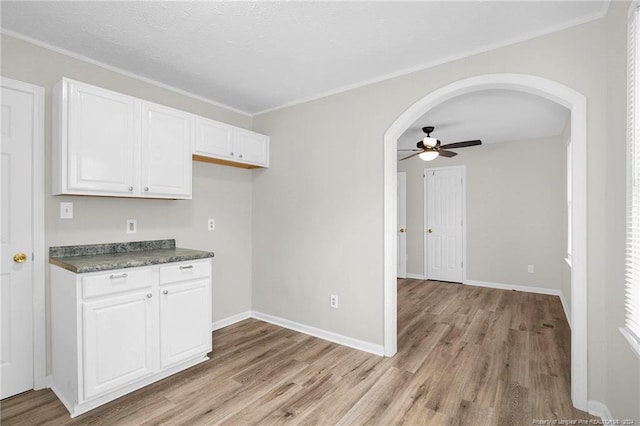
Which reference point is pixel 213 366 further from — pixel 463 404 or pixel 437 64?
pixel 437 64

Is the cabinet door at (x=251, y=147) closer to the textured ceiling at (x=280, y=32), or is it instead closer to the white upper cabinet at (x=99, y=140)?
the textured ceiling at (x=280, y=32)

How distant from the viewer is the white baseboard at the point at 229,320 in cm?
353

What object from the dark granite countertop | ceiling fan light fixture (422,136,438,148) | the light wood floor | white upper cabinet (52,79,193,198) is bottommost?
the light wood floor

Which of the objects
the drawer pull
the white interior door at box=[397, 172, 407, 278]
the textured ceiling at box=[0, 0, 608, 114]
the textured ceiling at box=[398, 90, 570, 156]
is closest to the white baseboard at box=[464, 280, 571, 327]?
the white interior door at box=[397, 172, 407, 278]

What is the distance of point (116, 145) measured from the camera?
2.42m

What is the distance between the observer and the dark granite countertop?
2.12 metres

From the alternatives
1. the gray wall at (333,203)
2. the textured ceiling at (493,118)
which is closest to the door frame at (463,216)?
the textured ceiling at (493,118)

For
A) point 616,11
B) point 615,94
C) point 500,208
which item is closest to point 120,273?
point 615,94

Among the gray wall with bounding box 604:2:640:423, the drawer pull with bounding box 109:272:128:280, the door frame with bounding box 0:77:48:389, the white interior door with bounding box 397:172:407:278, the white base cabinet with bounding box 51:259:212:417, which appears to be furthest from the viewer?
the white interior door with bounding box 397:172:407:278

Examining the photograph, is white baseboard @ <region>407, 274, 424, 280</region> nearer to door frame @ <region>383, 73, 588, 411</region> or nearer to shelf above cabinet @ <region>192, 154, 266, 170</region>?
shelf above cabinet @ <region>192, 154, 266, 170</region>

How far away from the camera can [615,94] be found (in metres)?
1.85

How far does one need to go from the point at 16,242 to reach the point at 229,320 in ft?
6.88

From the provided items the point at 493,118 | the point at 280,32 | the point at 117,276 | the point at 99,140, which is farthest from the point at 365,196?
the point at 493,118

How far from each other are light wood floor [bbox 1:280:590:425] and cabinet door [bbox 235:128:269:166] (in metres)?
1.92
